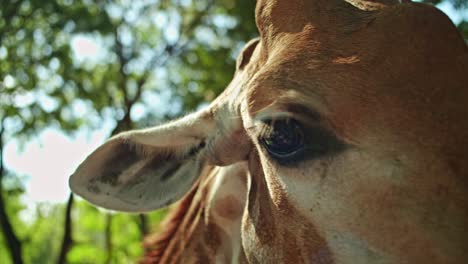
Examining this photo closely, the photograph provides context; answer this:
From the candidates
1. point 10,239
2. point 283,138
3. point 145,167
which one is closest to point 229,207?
point 145,167

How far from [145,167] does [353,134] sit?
4.68 feet

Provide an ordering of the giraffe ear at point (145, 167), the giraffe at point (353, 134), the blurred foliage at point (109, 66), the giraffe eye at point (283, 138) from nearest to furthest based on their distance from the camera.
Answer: the giraffe at point (353, 134) → the giraffe eye at point (283, 138) → the giraffe ear at point (145, 167) → the blurred foliage at point (109, 66)

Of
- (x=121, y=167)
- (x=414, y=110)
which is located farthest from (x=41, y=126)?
(x=414, y=110)

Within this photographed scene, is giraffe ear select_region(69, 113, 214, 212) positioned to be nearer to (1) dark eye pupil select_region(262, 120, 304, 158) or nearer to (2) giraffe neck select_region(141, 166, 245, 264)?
(2) giraffe neck select_region(141, 166, 245, 264)

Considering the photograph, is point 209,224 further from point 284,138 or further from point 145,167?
point 284,138

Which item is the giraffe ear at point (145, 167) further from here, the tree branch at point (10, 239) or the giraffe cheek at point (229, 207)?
the tree branch at point (10, 239)

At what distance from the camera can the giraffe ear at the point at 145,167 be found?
3432mm

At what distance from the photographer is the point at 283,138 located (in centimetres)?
264

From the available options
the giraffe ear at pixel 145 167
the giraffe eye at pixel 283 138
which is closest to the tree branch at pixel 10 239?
the giraffe ear at pixel 145 167

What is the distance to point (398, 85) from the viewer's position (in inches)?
98.5

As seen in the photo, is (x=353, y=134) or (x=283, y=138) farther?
(x=283, y=138)

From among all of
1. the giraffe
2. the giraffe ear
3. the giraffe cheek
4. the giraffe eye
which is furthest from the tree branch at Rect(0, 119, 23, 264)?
the giraffe eye

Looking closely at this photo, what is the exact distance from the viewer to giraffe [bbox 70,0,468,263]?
92.9 inches

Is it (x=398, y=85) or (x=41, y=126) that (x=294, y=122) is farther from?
(x=41, y=126)
